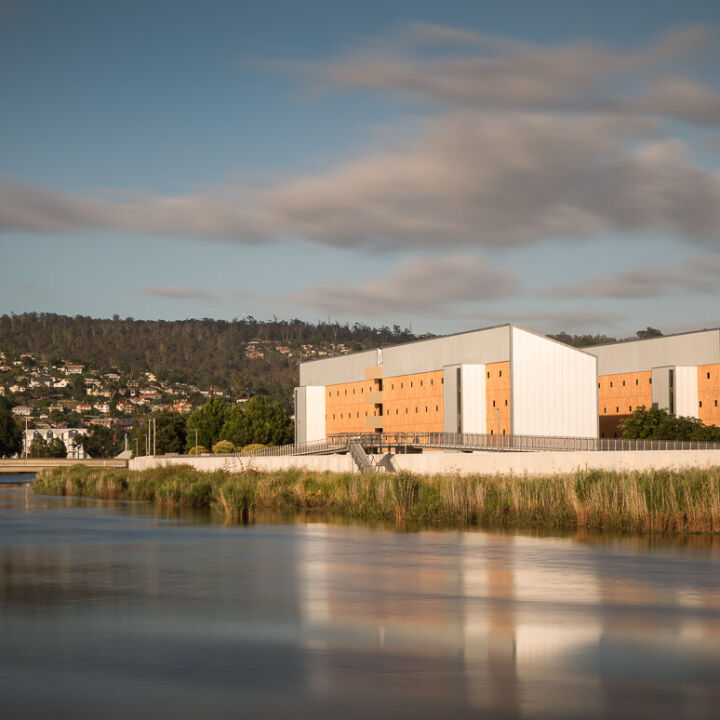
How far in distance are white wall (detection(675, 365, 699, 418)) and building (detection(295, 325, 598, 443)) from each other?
7832 millimetres

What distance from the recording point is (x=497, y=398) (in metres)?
85.6

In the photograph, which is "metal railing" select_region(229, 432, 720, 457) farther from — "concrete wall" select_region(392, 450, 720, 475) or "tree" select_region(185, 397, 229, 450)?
"tree" select_region(185, 397, 229, 450)

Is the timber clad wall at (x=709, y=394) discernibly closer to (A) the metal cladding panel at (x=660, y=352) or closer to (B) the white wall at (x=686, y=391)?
(B) the white wall at (x=686, y=391)

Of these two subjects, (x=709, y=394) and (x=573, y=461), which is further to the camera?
(x=709, y=394)

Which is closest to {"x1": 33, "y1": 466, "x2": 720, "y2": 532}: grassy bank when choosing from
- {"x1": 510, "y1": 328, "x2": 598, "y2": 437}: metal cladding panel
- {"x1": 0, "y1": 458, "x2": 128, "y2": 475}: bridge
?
{"x1": 510, "y1": 328, "x2": 598, "y2": 437}: metal cladding panel

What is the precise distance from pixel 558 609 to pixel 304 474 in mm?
39683

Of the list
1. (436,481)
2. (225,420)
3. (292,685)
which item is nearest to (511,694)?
(292,685)

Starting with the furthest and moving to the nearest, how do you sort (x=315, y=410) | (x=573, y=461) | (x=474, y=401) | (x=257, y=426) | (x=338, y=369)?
(x=257, y=426)
(x=315, y=410)
(x=338, y=369)
(x=474, y=401)
(x=573, y=461)

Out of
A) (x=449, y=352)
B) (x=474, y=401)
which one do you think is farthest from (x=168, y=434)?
(x=474, y=401)

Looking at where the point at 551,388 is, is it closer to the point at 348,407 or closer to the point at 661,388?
the point at 661,388

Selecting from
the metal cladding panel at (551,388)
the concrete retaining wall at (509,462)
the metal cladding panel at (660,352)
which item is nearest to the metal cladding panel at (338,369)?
the metal cladding panel at (660,352)

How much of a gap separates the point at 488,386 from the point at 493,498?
165ft

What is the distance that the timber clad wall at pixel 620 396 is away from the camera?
94438mm

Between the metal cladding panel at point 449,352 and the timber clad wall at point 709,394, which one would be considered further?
the timber clad wall at point 709,394
